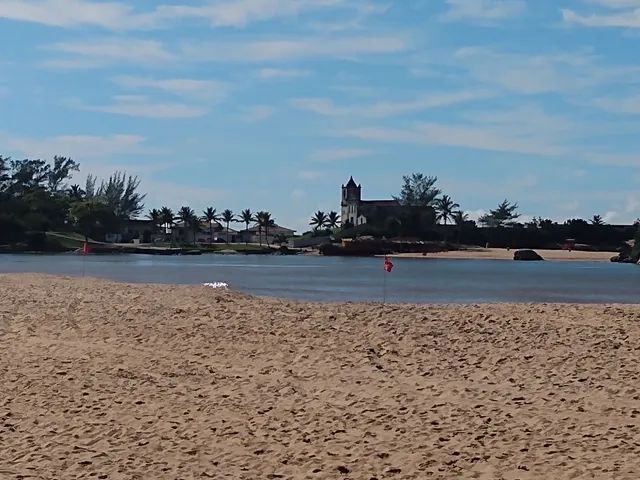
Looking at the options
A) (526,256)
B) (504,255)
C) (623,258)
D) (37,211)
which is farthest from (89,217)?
(623,258)

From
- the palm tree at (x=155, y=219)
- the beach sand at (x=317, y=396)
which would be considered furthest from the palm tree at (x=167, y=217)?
the beach sand at (x=317, y=396)

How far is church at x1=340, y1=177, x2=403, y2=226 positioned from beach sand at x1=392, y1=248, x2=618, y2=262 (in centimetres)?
1725

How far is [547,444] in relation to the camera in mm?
9648

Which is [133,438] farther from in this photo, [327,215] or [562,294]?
[327,215]

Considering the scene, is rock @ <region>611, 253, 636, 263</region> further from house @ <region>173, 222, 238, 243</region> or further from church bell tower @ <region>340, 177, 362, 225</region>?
house @ <region>173, 222, 238, 243</region>

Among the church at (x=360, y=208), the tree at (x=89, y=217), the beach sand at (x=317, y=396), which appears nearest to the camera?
the beach sand at (x=317, y=396)

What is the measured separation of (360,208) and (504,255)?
3326 centimetres

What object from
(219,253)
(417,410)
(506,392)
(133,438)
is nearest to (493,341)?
(506,392)

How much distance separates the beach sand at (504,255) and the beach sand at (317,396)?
110979 mm

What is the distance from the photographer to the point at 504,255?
435 ft

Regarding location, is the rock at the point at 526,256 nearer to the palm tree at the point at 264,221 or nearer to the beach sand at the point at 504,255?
the beach sand at the point at 504,255

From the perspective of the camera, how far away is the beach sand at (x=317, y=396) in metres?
9.26

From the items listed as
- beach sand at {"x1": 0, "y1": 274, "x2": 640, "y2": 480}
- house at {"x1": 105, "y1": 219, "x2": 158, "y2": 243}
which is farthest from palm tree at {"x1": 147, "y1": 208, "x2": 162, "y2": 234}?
beach sand at {"x1": 0, "y1": 274, "x2": 640, "y2": 480}

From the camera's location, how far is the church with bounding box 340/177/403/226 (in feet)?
509
